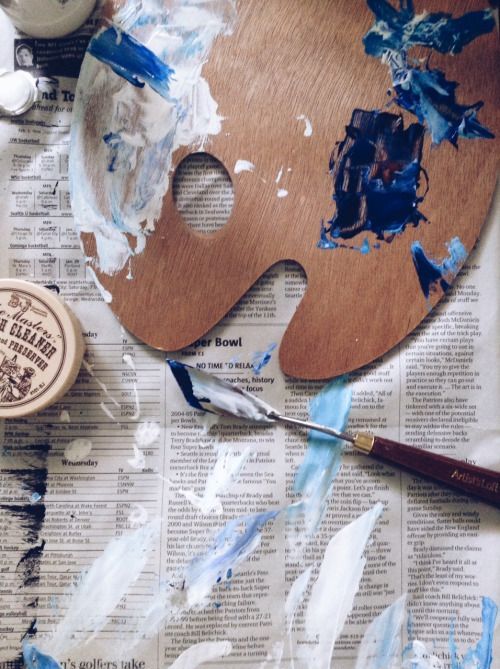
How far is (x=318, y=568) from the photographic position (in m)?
0.61

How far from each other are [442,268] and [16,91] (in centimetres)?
39

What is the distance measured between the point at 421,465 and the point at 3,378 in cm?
35

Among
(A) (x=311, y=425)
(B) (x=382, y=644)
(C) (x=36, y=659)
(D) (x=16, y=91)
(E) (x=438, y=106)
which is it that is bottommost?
(C) (x=36, y=659)

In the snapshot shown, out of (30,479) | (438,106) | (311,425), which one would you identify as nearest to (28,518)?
(30,479)

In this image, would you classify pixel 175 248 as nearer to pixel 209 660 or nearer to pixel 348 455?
pixel 348 455

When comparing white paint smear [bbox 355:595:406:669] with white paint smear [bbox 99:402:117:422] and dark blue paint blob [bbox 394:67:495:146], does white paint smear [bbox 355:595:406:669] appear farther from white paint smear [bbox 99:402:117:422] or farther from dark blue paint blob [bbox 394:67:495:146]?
dark blue paint blob [bbox 394:67:495:146]

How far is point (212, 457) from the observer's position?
622mm

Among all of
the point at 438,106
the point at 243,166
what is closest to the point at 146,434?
the point at 243,166

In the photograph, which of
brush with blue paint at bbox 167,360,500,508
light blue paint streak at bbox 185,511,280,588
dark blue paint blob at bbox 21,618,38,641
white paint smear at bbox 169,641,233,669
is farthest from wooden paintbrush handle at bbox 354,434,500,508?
dark blue paint blob at bbox 21,618,38,641

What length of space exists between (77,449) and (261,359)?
0.58 feet

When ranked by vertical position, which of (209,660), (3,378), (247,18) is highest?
(247,18)

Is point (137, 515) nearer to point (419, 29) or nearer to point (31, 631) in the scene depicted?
point (31, 631)

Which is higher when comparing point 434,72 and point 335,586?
point 434,72

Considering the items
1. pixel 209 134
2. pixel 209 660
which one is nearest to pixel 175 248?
pixel 209 134
